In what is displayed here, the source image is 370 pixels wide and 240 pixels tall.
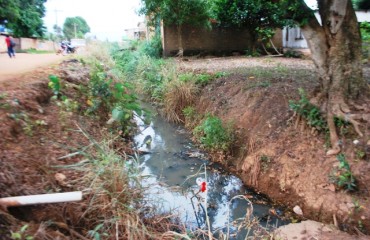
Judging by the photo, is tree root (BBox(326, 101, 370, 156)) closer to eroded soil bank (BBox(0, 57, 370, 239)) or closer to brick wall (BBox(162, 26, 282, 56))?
eroded soil bank (BBox(0, 57, 370, 239))

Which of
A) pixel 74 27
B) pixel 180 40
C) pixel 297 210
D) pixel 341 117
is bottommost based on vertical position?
pixel 297 210

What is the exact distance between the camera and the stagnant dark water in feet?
14.2

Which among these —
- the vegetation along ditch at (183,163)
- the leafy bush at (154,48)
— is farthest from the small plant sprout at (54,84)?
the leafy bush at (154,48)

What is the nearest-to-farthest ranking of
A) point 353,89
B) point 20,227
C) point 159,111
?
point 20,227, point 353,89, point 159,111

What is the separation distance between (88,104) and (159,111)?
12.5ft

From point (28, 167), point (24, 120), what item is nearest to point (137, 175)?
point (28, 167)

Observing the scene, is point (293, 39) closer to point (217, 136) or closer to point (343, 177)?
point (217, 136)

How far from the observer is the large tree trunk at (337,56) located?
15.8 ft

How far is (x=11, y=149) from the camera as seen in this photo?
3.32 meters

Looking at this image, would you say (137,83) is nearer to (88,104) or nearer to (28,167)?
(88,104)

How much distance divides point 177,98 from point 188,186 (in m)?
3.81

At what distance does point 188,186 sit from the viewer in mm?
5391

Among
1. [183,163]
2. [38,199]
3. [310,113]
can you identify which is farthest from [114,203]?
[310,113]

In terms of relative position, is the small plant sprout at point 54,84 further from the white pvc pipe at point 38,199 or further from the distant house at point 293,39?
the distant house at point 293,39
